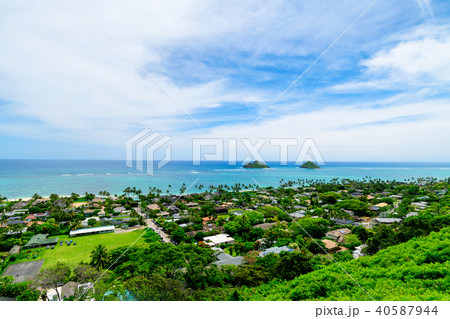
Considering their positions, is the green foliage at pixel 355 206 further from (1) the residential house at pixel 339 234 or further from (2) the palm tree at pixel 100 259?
(2) the palm tree at pixel 100 259

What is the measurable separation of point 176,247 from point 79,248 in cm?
976

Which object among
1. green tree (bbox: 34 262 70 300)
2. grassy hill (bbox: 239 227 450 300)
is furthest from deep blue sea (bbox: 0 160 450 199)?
grassy hill (bbox: 239 227 450 300)

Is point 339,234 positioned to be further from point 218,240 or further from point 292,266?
point 292,266

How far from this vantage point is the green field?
12917mm

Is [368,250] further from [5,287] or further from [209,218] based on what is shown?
[5,287]

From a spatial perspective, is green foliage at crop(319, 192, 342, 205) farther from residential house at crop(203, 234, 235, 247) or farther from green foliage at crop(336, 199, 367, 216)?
residential house at crop(203, 234, 235, 247)

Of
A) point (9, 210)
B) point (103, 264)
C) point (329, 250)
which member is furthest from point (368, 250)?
point (9, 210)

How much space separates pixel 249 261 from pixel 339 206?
20307 millimetres

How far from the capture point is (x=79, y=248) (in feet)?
49.1

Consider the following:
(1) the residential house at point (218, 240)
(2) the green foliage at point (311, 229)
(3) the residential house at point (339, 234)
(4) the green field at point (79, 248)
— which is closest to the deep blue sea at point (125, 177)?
(4) the green field at point (79, 248)

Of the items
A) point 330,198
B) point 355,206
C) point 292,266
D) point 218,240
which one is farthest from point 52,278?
point 330,198

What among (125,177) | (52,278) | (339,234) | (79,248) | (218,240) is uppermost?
(52,278)
